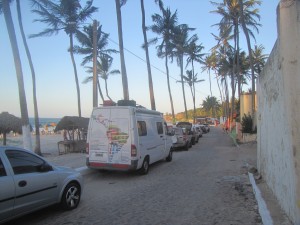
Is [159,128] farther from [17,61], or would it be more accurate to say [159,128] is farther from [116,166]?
[17,61]

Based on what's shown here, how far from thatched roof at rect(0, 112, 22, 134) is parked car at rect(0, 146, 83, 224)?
16.5 metres

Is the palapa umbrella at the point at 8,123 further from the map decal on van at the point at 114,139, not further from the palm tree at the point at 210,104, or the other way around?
the palm tree at the point at 210,104

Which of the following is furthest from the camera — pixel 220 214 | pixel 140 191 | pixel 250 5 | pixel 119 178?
pixel 250 5

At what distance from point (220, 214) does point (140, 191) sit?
2.89m

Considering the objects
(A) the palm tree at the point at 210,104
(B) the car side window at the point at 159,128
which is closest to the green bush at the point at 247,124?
(B) the car side window at the point at 159,128

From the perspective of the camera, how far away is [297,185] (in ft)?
16.8

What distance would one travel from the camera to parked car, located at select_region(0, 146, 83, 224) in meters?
5.52

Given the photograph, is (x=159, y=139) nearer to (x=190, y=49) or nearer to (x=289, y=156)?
(x=289, y=156)

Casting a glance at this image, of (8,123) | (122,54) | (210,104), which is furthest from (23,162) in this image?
(210,104)

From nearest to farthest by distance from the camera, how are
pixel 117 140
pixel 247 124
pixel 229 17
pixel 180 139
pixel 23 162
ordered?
1. pixel 23 162
2. pixel 117 140
3. pixel 180 139
4. pixel 247 124
5. pixel 229 17

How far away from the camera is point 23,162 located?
6113 mm

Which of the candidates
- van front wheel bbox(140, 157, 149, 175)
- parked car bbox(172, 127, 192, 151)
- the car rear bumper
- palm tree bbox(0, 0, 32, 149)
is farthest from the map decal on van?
parked car bbox(172, 127, 192, 151)

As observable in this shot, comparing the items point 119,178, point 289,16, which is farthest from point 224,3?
point 289,16

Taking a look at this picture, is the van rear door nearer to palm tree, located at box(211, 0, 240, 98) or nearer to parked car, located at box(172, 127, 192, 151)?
parked car, located at box(172, 127, 192, 151)
